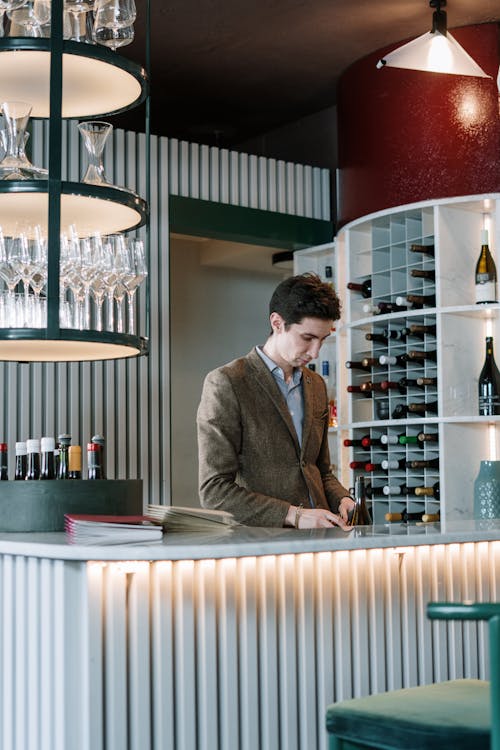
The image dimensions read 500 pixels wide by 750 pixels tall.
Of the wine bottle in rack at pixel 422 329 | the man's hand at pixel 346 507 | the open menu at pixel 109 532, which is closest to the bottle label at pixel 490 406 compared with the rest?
the wine bottle in rack at pixel 422 329

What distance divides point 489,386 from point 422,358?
0.36 metres

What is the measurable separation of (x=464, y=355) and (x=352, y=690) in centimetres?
294

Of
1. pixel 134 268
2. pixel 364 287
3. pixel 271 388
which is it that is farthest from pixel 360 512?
pixel 364 287

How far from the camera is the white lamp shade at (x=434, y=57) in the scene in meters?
4.53

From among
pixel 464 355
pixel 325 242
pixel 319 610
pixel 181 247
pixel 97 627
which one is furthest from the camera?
pixel 181 247

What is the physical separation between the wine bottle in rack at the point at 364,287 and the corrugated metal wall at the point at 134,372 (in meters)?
0.84

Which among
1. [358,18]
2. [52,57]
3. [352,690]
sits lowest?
[352,690]

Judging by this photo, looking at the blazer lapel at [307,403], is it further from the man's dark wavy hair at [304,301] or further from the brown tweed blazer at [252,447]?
the man's dark wavy hair at [304,301]

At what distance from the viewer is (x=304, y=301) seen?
343cm

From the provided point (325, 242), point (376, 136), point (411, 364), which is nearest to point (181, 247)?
point (325, 242)

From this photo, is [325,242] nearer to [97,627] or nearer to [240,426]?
[240,426]

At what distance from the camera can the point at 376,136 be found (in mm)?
5867

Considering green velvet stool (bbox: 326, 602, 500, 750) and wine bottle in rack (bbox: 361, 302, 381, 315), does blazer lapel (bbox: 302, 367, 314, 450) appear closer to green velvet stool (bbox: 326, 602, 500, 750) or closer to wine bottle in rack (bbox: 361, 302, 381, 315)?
green velvet stool (bbox: 326, 602, 500, 750)

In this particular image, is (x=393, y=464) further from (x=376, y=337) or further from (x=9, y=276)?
(x=9, y=276)
